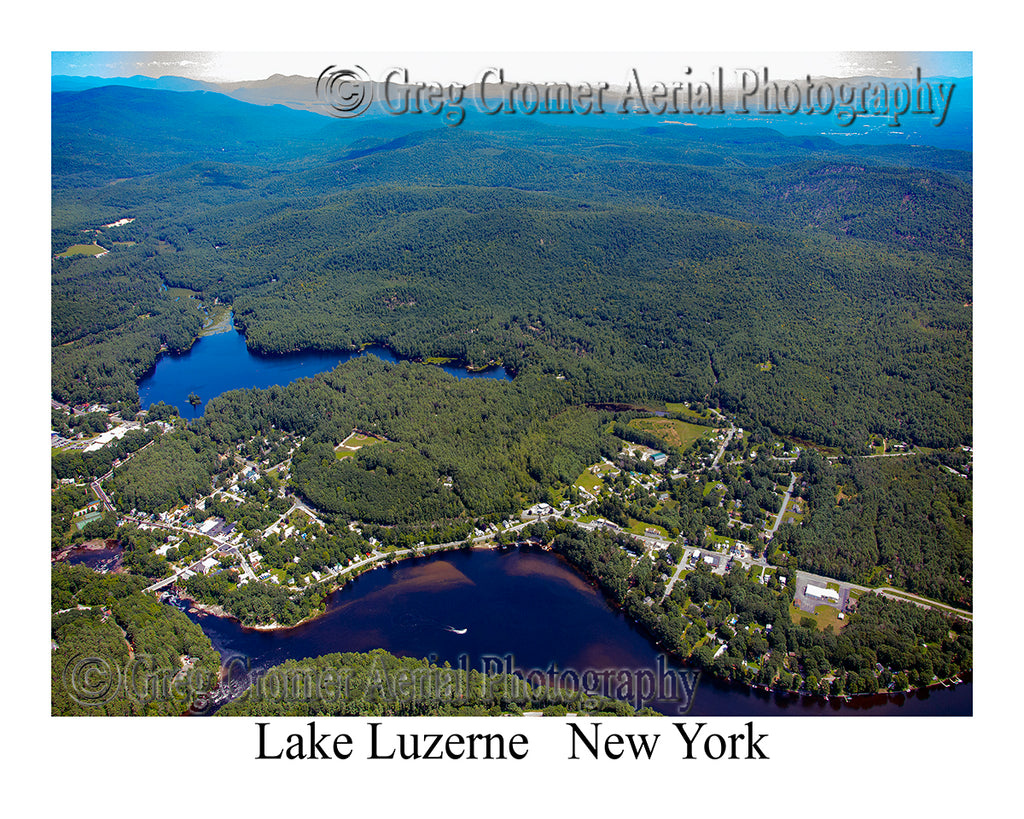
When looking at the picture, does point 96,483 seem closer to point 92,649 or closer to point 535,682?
point 92,649

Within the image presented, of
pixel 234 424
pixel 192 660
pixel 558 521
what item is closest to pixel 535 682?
pixel 558 521

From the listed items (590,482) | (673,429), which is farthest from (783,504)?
(590,482)

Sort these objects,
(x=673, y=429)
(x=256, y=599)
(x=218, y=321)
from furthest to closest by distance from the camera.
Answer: (x=218, y=321)
(x=673, y=429)
(x=256, y=599)

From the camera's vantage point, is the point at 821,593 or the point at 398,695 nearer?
the point at 398,695

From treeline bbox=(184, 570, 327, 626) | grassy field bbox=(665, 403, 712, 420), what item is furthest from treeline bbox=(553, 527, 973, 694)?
grassy field bbox=(665, 403, 712, 420)

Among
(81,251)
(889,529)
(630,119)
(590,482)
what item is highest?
(630,119)

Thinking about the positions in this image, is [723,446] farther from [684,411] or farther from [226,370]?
[226,370]

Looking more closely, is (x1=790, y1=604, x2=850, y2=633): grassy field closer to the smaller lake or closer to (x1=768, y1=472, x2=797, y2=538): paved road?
(x1=768, y1=472, x2=797, y2=538): paved road
